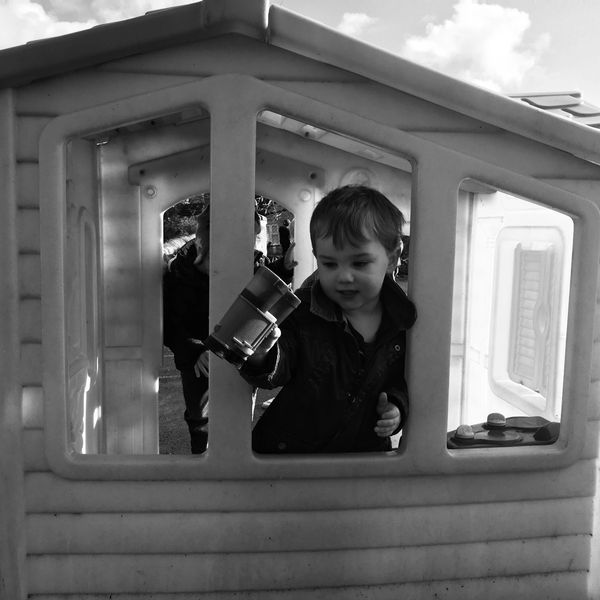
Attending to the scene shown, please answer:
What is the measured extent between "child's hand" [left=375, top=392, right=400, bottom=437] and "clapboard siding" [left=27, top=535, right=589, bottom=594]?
37cm

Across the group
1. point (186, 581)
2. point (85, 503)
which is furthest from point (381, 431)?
point (85, 503)

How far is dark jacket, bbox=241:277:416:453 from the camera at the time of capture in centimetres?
178

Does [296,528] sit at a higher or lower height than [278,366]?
lower

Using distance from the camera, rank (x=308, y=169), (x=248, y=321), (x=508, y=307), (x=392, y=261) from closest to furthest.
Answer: (x=248, y=321) < (x=392, y=261) < (x=308, y=169) < (x=508, y=307)

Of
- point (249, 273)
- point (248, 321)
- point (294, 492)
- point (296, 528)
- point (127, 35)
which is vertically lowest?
point (296, 528)

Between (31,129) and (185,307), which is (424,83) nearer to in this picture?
(31,129)

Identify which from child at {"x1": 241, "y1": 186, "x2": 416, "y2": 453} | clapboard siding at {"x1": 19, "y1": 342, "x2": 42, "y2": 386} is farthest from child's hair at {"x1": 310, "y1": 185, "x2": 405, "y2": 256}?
clapboard siding at {"x1": 19, "y1": 342, "x2": 42, "y2": 386}

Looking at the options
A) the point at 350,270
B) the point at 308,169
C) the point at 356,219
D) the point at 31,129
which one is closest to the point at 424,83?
the point at 356,219

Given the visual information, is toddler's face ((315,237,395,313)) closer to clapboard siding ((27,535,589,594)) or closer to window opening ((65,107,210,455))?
clapboard siding ((27,535,589,594))

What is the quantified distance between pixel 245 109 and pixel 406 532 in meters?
1.21

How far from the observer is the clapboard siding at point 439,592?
1.75m

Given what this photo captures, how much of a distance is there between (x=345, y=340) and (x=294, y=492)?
435mm

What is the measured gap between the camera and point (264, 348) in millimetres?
1525

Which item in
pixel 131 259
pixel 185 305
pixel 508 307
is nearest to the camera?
pixel 131 259
